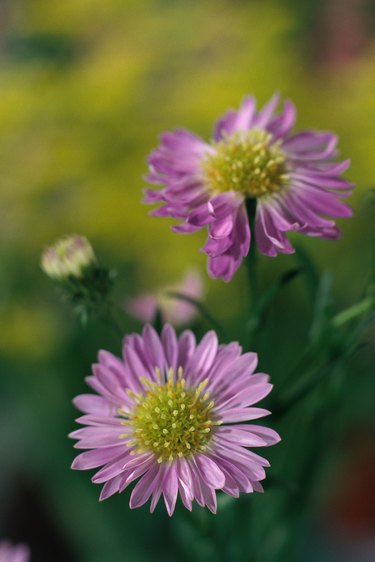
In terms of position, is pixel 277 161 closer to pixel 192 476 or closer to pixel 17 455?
pixel 192 476

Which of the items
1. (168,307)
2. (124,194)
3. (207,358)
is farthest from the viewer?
(124,194)

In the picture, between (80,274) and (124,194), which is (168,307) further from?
(124,194)

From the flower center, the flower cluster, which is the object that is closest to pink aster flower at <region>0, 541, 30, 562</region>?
the flower cluster

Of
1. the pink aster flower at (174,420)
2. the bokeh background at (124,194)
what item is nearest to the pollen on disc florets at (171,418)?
the pink aster flower at (174,420)

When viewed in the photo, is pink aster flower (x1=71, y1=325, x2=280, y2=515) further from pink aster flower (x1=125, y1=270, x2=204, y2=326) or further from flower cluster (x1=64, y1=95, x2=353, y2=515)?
pink aster flower (x1=125, y1=270, x2=204, y2=326)

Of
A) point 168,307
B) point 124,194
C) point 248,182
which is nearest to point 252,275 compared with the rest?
point 248,182

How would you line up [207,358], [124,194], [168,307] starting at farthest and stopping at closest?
[124,194] < [168,307] < [207,358]

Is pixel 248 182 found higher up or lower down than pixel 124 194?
lower down
